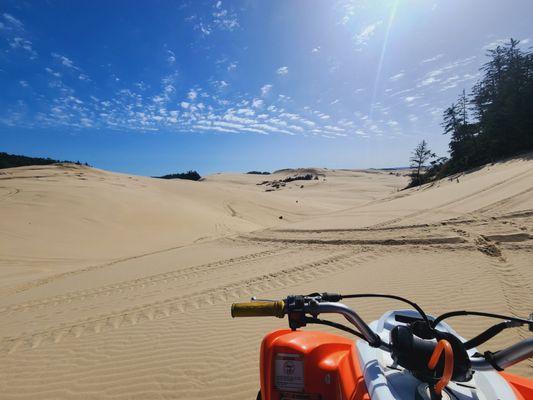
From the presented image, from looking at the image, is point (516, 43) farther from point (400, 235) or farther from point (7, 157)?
point (7, 157)

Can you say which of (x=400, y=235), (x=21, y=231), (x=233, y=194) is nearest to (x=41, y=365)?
(x=400, y=235)

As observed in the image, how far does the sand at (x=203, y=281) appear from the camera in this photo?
400 centimetres

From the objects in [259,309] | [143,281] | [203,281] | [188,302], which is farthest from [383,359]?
[143,281]

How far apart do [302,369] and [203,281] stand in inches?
224

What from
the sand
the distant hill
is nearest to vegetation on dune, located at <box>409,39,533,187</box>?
the sand

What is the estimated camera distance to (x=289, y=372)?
2.01 m

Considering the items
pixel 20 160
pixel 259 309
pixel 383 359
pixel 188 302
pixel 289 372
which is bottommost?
pixel 188 302

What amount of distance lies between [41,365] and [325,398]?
451 centimetres

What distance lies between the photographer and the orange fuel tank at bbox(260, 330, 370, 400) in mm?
1932

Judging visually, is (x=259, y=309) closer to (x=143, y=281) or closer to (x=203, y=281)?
(x=203, y=281)

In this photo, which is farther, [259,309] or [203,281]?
[203,281]

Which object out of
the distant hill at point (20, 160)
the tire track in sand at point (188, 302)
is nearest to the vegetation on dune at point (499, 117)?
the tire track in sand at point (188, 302)

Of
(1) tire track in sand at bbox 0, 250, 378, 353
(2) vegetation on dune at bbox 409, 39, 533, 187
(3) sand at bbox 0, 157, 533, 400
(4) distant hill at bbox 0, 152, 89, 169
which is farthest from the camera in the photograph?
(4) distant hill at bbox 0, 152, 89, 169

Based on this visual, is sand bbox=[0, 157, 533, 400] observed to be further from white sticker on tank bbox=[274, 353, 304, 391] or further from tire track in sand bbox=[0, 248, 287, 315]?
white sticker on tank bbox=[274, 353, 304, 391]
